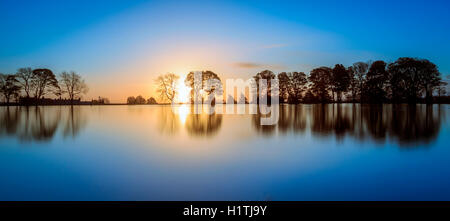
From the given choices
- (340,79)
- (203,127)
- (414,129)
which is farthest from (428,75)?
(203,127)

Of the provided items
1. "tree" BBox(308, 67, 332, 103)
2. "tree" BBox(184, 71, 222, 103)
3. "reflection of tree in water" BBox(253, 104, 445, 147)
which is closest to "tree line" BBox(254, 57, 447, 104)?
"tree" BBox(308, 67, 332, 103)

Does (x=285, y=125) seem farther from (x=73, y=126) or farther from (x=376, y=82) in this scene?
(x=376, y=82)

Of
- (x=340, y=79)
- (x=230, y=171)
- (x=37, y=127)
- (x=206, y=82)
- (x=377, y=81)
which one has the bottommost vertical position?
(x=230, y=171)

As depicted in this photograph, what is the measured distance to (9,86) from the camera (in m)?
55.5

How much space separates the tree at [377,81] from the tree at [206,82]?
1510 inches

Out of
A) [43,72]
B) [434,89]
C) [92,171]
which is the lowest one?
[92,171]

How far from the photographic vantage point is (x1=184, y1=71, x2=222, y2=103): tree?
62594 millimetres

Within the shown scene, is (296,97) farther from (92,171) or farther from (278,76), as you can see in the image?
(92,171)

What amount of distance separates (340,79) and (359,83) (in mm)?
4741

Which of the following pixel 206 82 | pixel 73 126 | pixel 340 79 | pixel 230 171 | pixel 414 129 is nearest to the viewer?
pixel 230 171

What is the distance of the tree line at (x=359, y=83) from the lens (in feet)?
180
